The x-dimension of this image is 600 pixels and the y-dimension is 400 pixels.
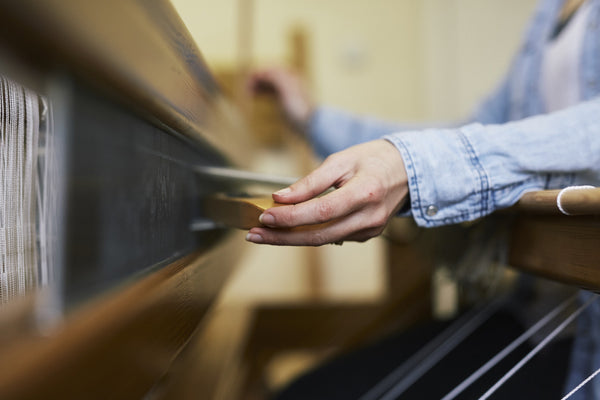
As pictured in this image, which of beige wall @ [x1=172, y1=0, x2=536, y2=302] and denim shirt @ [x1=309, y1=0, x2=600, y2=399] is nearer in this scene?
denim shirt @ [x1=309, y1=0, x2=600, y2=399]

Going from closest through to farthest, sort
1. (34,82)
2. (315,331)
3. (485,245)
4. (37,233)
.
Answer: (34,82) → (37,233) → (485,245) → (315,331)

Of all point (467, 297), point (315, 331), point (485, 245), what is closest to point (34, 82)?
point (485, 245)

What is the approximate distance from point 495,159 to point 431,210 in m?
0.06

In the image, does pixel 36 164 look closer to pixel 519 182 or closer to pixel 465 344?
pixel 519 182

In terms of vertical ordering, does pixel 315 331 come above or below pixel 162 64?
below

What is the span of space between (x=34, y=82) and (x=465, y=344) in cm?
48

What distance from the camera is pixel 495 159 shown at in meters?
0.29

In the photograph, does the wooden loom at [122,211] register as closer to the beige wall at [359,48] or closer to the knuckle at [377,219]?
the knuckle at [377,219]

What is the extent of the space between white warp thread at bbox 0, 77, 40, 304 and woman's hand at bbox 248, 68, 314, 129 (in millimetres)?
497

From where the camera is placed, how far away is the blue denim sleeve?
0.93 ft

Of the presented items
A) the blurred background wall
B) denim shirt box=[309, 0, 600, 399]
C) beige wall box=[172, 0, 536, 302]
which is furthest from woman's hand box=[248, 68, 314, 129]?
beige wall box=[172, 0, 536, 302]

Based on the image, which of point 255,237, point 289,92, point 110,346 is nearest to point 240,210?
point 255,237

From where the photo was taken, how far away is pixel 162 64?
7.2 inches

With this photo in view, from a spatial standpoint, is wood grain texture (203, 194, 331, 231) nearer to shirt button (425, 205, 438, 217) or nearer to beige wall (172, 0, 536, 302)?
Result: shirt button (425, 205, 438, 217)
